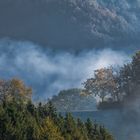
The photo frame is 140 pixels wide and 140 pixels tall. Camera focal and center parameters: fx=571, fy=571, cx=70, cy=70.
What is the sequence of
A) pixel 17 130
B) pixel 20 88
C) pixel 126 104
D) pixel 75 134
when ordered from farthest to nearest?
pixel 126 104 → pixel 20 88 → pixel 75 134 → pixel 17 130

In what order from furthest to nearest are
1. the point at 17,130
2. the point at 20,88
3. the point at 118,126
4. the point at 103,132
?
the point at 20,88 → the point at 118,126 → the point at 103,132 → the point at 17,130

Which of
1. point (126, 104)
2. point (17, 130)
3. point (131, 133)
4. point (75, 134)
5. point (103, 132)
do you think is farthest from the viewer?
point (126, 104)

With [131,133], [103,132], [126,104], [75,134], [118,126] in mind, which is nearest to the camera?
[75,134]

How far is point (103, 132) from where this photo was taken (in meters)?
67.8

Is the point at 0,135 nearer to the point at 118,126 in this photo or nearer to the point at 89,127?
the point at 89,127

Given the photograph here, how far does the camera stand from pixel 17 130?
58.6m

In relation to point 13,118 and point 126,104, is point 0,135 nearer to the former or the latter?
point 13,118

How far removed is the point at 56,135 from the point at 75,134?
14.8ft

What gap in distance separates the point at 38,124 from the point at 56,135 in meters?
5.27

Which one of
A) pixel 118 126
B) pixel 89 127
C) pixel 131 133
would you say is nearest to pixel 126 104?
pixel 118 126

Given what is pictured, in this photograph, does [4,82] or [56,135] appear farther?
[4,82]

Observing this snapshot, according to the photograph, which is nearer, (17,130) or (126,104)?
(17,130)

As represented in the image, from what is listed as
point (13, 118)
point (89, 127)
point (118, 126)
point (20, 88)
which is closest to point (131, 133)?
point (118, 126)

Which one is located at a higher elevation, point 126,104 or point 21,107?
point 126,104
